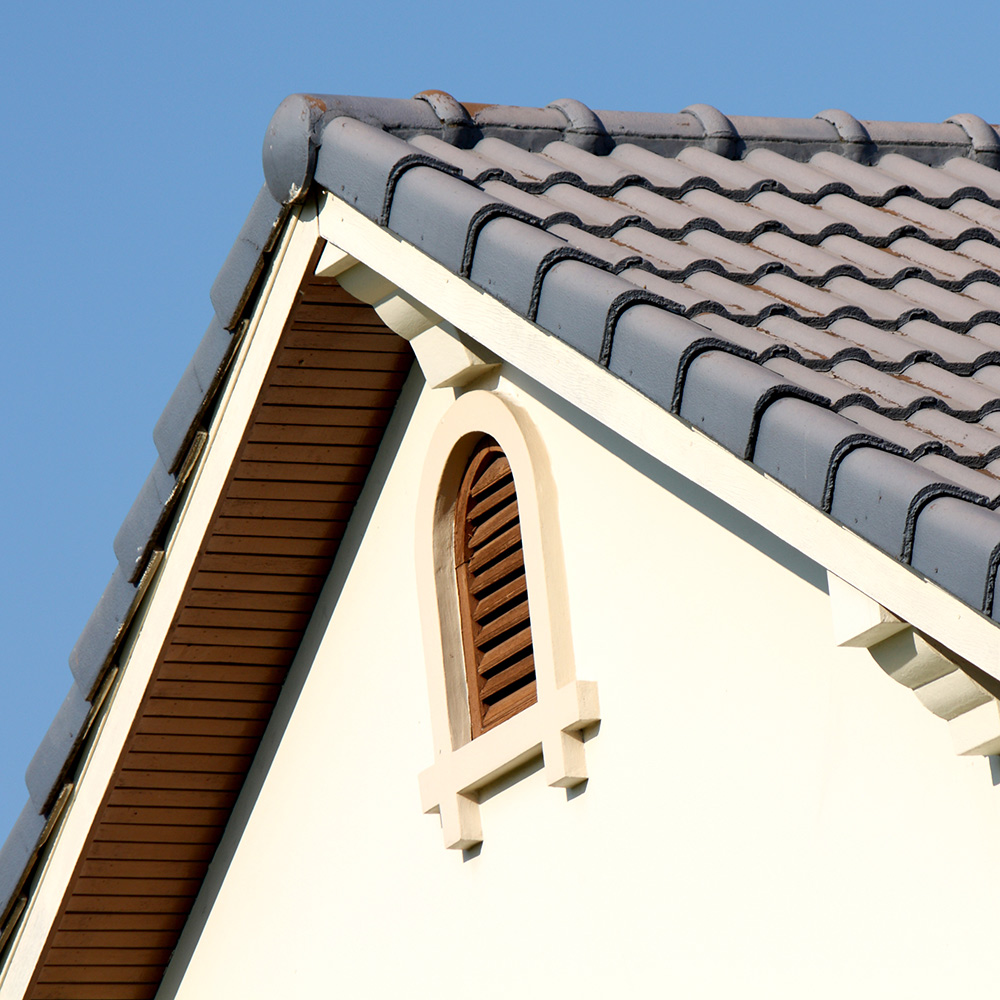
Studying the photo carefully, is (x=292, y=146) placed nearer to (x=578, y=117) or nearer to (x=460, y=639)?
(x=578, y=117)

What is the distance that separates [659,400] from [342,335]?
2.07 m

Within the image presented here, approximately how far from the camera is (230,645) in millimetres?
6043

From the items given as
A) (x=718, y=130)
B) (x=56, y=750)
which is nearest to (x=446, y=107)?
(x=718, y=130)

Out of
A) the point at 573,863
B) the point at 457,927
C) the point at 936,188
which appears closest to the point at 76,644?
the point at 457,927

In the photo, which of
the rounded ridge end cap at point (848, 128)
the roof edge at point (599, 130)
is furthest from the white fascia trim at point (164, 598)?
the rounded ridge end cap at point (848, 128)

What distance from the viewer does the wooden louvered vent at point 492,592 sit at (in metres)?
4.84

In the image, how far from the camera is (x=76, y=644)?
19.7 ft

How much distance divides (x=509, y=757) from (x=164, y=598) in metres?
1.57

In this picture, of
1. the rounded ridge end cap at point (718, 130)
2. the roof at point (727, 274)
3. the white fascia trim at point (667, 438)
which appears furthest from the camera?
the rounded ridge end cap at point (718, 130)

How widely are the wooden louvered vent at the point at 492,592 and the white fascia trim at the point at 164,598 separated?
739 mm

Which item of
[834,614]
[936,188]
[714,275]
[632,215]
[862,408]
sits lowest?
[834,614]

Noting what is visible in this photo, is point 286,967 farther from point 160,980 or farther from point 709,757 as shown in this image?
point 709,757

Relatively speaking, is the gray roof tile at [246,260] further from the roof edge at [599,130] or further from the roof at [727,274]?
the roof edge at [599,130]

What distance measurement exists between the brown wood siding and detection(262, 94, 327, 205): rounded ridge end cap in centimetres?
37
